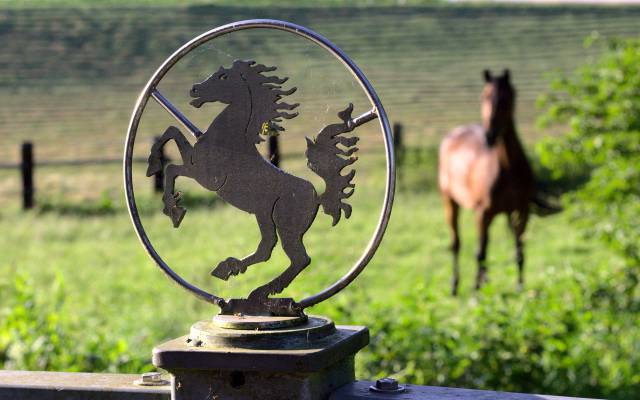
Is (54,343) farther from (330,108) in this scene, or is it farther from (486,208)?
(486,208)

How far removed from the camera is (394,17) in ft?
84.1

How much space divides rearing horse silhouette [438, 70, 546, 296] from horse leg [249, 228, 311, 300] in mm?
5755

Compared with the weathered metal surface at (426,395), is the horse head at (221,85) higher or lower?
higher

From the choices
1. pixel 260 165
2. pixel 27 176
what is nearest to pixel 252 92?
pixel 260 165

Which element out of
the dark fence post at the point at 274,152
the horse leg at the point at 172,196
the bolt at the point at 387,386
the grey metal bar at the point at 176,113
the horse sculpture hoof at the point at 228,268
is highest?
the grey metal bar at the point at 176,113

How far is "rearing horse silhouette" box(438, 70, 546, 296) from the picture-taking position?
8188 mm

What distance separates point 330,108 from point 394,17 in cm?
2392

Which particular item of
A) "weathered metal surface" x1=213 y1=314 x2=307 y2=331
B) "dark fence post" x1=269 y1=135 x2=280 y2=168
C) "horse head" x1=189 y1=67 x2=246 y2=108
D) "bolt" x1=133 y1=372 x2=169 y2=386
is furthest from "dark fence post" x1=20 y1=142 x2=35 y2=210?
"weathered metal surface" x1=213 y1=314 x2=307 y2=331

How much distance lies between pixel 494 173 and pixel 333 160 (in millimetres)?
6589

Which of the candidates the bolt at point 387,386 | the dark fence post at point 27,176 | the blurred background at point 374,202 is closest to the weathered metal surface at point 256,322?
the bolt at point 387,386

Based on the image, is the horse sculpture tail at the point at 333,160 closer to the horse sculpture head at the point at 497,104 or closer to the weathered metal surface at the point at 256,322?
the weathered metal surface at the point at 256,322

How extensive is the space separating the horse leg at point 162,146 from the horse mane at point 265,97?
153 mm

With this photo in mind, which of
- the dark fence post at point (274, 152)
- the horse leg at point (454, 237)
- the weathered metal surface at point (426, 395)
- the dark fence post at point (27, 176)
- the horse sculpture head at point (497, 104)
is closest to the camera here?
the weathered metal surface at point (426, 395)

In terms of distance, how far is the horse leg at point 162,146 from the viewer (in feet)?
7.41
